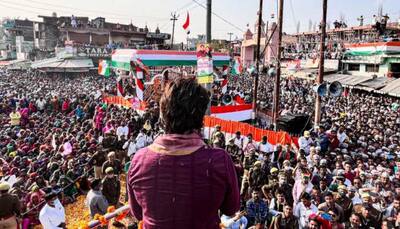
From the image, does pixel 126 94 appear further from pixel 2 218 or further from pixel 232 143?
pixel 2 218

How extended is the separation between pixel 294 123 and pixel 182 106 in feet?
44.9

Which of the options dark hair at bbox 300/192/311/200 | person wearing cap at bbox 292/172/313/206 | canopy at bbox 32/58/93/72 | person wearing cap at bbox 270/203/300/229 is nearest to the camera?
person wearing cap at bbox 270/203/300/229

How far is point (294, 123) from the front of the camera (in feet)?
48.4

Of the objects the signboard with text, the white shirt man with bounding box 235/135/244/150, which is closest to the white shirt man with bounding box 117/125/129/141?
the white shirt man with bounding box 235/135/244/150

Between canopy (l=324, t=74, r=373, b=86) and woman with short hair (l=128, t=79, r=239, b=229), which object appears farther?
canopy (l=324, t=74, r=373, b=86)

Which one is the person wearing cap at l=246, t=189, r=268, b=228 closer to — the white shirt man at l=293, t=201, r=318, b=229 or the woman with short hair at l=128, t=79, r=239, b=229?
the white shirt man at l=293, t=201, r=318, b=229

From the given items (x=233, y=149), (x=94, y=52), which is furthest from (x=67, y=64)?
(x=233, y=149)

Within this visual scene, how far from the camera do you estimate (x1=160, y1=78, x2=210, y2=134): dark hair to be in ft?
5.58

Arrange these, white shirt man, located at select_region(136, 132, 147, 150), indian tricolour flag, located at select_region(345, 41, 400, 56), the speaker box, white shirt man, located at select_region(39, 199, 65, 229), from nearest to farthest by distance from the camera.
Result: 1. white shirt man, located at select_region(39, 199, 65, 229)
2. white shirt man, located at select_region(136, 132, 147, 150)
3. the speaker box
4. indian tricolour flag, located at select_region(345, 41, 400, 56)

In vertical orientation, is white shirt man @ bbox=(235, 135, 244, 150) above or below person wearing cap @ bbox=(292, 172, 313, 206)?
above

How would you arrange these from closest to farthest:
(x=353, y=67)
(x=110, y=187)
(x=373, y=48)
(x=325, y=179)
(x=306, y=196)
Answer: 1. (x=306, y=196)
2. (x=110, y=187)
3. (x=325, y=179)
4. (x=373, y=48)
5. (x=353, y=67)

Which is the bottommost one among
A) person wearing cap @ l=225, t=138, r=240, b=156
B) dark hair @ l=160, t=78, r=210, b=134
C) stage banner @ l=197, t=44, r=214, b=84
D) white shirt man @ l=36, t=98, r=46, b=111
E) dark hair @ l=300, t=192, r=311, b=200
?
dark hair @ l=300, t=192, r=311, b=200

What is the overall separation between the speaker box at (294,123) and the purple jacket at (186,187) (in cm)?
1332

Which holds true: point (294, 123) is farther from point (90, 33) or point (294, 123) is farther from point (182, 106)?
point (90, 33)
